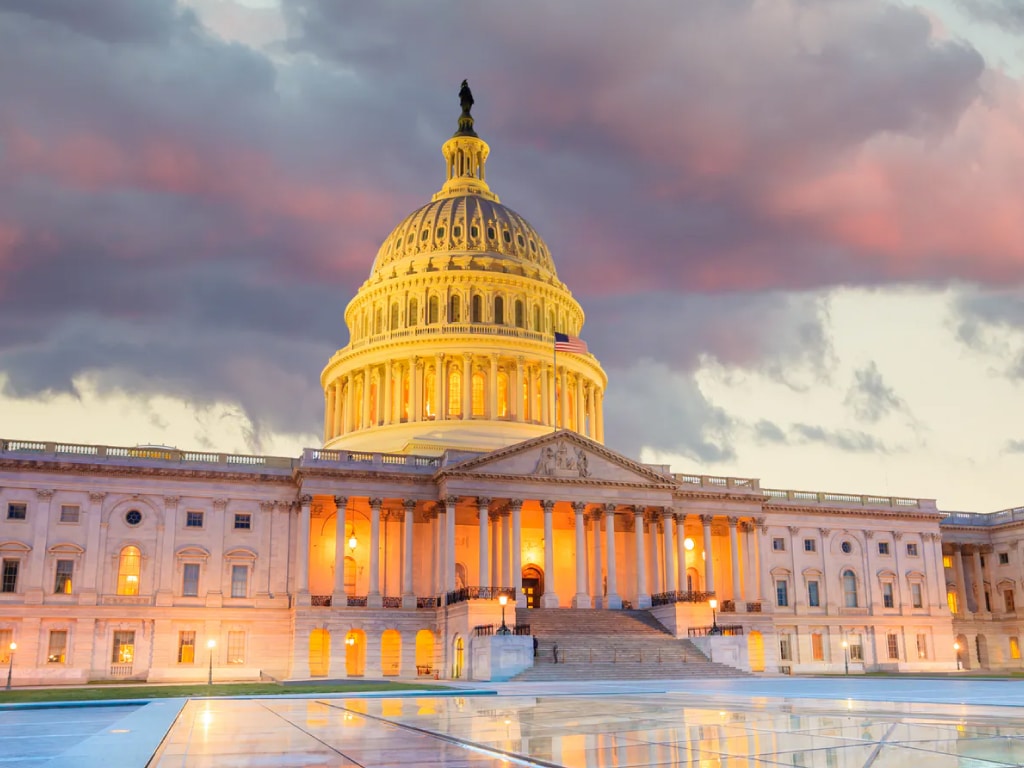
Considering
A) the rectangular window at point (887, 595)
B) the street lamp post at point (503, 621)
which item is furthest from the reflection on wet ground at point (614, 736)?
the rectangular window at point (887, 595)

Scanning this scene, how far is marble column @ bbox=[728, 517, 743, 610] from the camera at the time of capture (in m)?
82.0

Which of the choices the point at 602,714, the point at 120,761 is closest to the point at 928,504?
the point at 602,714

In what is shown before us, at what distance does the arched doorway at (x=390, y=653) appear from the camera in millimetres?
71688

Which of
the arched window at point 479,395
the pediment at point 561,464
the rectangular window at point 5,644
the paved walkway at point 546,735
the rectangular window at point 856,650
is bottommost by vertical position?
the rectangular window at point 856,650

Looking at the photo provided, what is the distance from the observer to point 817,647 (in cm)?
8819

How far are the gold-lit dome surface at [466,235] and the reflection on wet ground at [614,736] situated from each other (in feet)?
271

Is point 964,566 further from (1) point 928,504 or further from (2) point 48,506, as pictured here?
A: (2) point 48,506

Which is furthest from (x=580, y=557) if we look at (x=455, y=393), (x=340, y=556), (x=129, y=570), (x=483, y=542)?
(x=129, y=570)

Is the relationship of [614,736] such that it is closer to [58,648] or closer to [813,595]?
[58,648]

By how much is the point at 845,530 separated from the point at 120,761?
8592 centimetres

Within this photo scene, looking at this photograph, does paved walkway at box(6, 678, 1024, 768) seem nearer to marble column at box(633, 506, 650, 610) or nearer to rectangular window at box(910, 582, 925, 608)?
marble column at box(633, 506, 650, 610)

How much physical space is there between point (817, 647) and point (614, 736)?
256ft

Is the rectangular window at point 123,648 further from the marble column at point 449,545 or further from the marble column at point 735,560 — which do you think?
the marble column at point 735,560

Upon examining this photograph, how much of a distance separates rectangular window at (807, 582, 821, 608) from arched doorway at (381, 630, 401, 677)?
37.3 m
